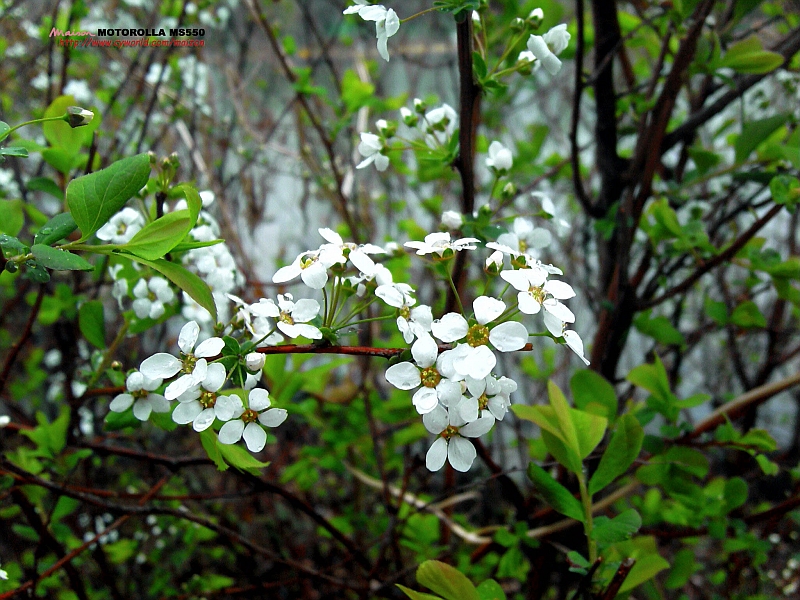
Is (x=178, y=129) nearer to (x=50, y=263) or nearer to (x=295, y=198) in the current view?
(x=295, y=198)

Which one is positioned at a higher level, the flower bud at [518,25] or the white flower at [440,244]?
the flower bud at [518,25]

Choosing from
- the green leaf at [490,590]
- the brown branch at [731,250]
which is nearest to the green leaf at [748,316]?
the brown branch at [731,250]

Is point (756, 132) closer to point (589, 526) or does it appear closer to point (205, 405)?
point (589, 526)

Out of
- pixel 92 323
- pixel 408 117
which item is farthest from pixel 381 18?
pixel 92 323

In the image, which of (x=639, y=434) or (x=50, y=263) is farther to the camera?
(x=639, y=434)

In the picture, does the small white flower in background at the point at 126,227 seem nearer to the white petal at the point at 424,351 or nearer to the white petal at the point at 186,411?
the white petal at the point at 186,411

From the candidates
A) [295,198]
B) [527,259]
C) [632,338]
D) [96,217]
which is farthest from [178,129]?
→ [632,338]

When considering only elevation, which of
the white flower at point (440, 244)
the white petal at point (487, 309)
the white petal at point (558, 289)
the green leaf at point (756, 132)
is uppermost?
the green leaf at point (756, 132)

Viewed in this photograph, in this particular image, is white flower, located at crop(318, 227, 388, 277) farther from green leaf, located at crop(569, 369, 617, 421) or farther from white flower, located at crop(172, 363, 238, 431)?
green leaf, located at crop(569, 369, 617, 421)
